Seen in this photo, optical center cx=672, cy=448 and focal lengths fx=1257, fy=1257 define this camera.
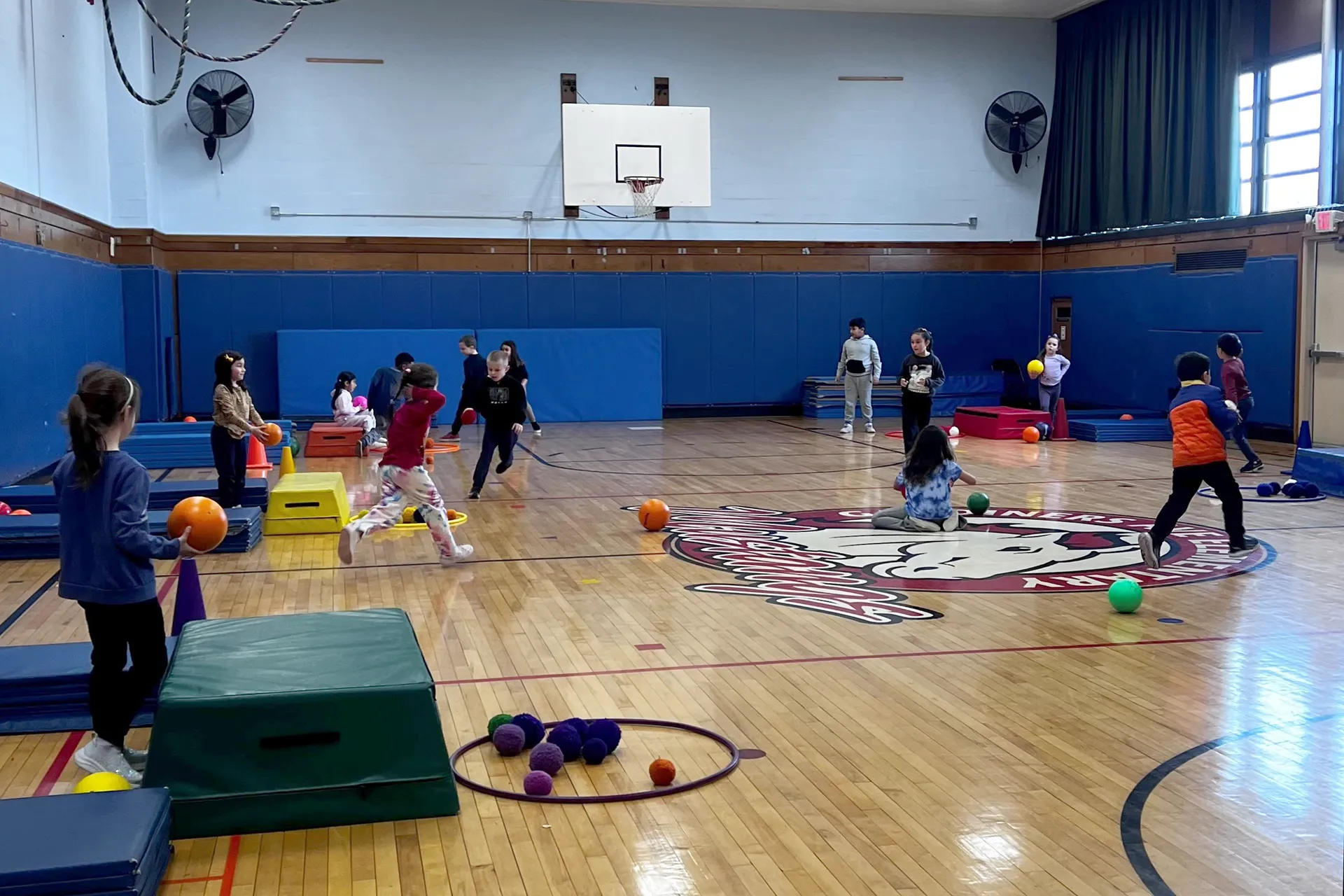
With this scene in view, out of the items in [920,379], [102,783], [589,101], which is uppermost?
[589,101]

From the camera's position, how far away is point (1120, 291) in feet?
70.5

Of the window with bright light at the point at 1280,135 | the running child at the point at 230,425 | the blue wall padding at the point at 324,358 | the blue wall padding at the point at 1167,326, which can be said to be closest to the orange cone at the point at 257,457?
the running child at the point at 230,425

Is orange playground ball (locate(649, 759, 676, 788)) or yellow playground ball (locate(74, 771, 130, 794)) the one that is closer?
yellow playground ball (locate(74, 771, 130, 794))

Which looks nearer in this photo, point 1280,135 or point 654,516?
point 654,516

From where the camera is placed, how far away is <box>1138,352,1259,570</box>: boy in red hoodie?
862 centimetres

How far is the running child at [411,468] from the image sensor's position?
29.0 ft

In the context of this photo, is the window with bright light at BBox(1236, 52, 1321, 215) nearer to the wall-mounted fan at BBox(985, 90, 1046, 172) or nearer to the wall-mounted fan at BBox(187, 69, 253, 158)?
the wall-mounted fan at BBox(985, 90, 1046, 172)

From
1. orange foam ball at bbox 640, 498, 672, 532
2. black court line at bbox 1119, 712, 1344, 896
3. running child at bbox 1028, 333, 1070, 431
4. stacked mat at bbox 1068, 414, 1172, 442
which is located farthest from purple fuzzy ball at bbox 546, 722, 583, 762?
running child at bbox 1028, 333, 1070, 431

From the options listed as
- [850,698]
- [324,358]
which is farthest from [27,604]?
[324,358]

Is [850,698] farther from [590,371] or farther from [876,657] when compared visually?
[590,371]

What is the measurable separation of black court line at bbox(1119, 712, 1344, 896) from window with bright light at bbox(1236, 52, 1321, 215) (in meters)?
14.3

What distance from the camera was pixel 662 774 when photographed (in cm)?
479

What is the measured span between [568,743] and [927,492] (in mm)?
5814

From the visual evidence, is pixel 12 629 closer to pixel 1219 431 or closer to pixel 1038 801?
pixel 1038 801
